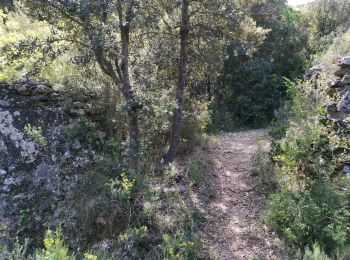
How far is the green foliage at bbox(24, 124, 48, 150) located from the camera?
520cm

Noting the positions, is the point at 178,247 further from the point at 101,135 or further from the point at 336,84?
the point at 336,84

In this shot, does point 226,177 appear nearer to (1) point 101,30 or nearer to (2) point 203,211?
(2) point 203,211

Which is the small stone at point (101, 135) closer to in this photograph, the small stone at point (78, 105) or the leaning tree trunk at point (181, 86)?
the small stone at point (78, 105)

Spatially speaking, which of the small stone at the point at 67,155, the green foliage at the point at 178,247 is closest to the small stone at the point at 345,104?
the green foliage at the point at 178,247

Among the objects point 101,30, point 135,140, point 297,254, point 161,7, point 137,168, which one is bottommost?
point 297,254

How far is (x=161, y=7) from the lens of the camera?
235 inches

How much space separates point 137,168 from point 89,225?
4.45 ft

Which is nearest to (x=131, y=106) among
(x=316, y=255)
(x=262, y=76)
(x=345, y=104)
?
(x=316, y=255)

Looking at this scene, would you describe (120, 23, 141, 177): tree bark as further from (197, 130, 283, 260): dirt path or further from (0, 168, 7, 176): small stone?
(0, 168, 7, 176): small stone

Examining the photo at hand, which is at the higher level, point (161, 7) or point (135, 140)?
point (161, 7)

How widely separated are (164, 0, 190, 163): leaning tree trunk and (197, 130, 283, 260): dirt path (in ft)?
3.29

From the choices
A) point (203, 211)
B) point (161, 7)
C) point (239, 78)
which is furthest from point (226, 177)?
point (239, 78)

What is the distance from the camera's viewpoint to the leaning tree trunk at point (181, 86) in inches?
244

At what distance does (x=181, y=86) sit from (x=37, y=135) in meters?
2.90
